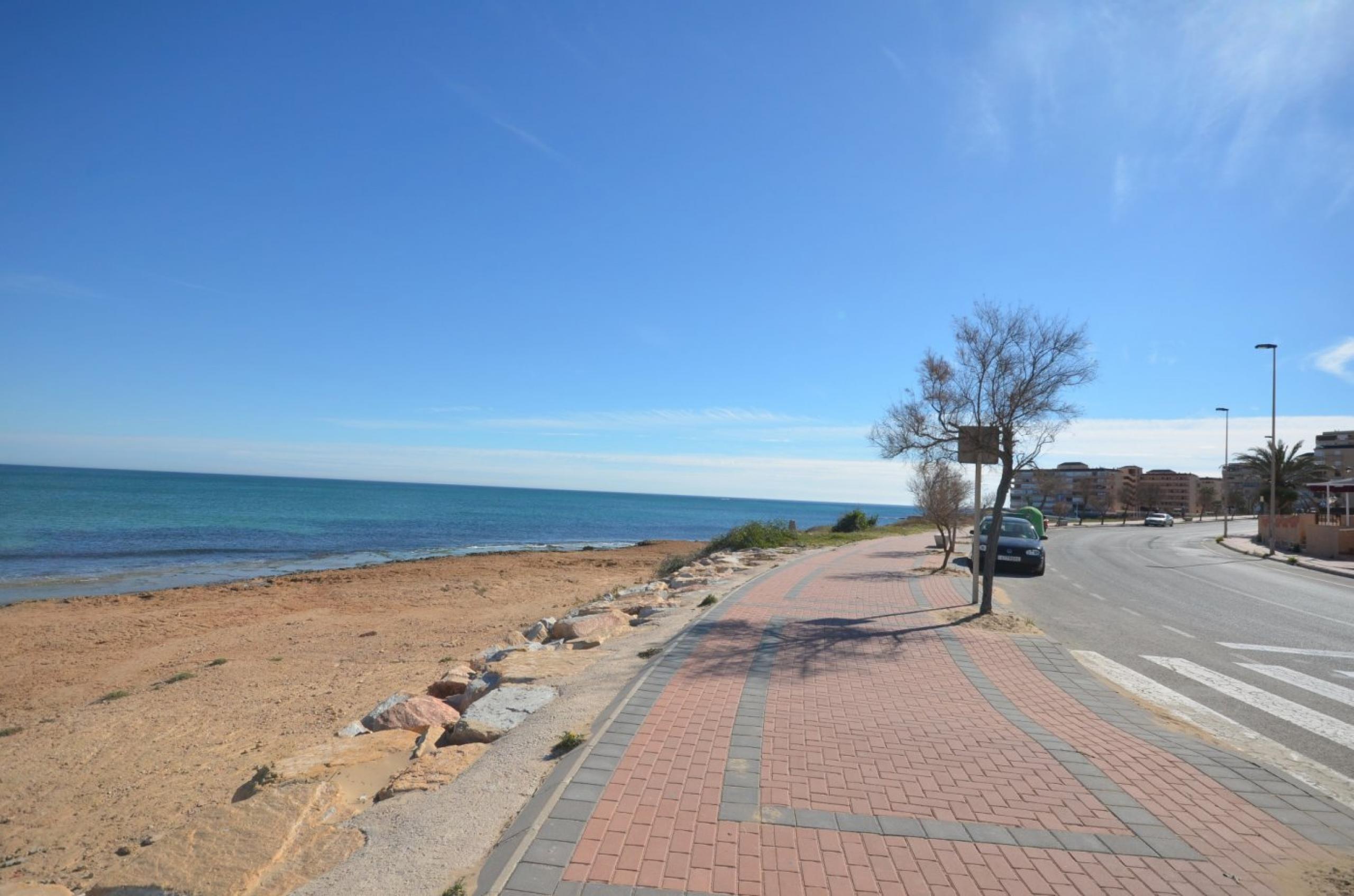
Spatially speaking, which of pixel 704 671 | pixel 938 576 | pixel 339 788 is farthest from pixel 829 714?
pixel 938 576

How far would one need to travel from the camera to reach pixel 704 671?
7395mm

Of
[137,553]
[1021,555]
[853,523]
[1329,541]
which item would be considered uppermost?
[1329,541]

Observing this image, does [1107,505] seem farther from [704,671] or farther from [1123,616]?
[704,671]

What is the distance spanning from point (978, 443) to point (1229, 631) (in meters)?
5.17

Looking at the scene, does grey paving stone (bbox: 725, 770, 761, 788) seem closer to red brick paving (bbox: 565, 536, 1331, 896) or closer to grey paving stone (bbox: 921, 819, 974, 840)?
red brick paving (bbox: 565, 536, 1331, 896)

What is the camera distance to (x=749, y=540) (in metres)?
25.4

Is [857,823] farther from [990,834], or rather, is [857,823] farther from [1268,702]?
[1268,702]

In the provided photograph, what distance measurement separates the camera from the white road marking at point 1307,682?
777cm

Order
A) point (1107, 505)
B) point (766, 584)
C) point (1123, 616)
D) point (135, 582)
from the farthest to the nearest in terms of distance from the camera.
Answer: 1. point (1107, 505)
2. point (135, 582)
3. point (766, 584)
4. point (1123, 616)

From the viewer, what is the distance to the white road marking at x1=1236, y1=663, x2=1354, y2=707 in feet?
25.5

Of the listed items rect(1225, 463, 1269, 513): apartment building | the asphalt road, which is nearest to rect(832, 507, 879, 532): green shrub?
the asphalt road

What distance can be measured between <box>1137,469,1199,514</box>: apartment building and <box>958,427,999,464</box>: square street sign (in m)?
105

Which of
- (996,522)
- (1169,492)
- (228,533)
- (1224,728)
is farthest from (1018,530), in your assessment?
(1169,492)

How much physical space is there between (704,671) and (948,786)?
10.1 ft
